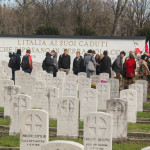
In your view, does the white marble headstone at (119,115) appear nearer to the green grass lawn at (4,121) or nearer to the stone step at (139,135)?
the stone step at (139,135)

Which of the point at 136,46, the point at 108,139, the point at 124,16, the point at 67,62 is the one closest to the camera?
the point at 108,139

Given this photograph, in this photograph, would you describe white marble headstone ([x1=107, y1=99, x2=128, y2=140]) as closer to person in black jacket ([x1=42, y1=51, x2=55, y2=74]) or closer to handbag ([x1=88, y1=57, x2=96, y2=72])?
handbag ([x1=88, y1=57, x2=96, y2=72])

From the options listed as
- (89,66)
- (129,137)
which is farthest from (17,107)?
(89,66)

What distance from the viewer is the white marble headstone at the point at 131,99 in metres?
11.9

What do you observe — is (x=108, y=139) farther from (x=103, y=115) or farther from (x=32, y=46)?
(x=32, y=46)

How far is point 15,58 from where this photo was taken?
61.7 ft

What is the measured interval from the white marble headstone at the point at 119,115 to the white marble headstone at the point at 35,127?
7.09 ft

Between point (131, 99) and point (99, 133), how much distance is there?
3.91 meters

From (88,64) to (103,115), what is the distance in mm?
9925

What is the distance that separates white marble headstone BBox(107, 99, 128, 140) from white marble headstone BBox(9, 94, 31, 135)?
2039mm

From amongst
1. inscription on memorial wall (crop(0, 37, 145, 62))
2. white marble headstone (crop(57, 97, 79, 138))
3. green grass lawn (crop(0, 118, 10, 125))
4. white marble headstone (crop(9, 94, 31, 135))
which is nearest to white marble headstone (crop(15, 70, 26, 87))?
green grass lawn (crop(0, 118, 10, 125))

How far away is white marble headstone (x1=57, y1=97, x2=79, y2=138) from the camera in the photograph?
10.1m

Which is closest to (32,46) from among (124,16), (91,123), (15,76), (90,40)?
(90,40)

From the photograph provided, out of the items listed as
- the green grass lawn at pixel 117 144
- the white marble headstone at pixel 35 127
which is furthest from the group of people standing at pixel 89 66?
the white marble headstone at pixel 35 127
